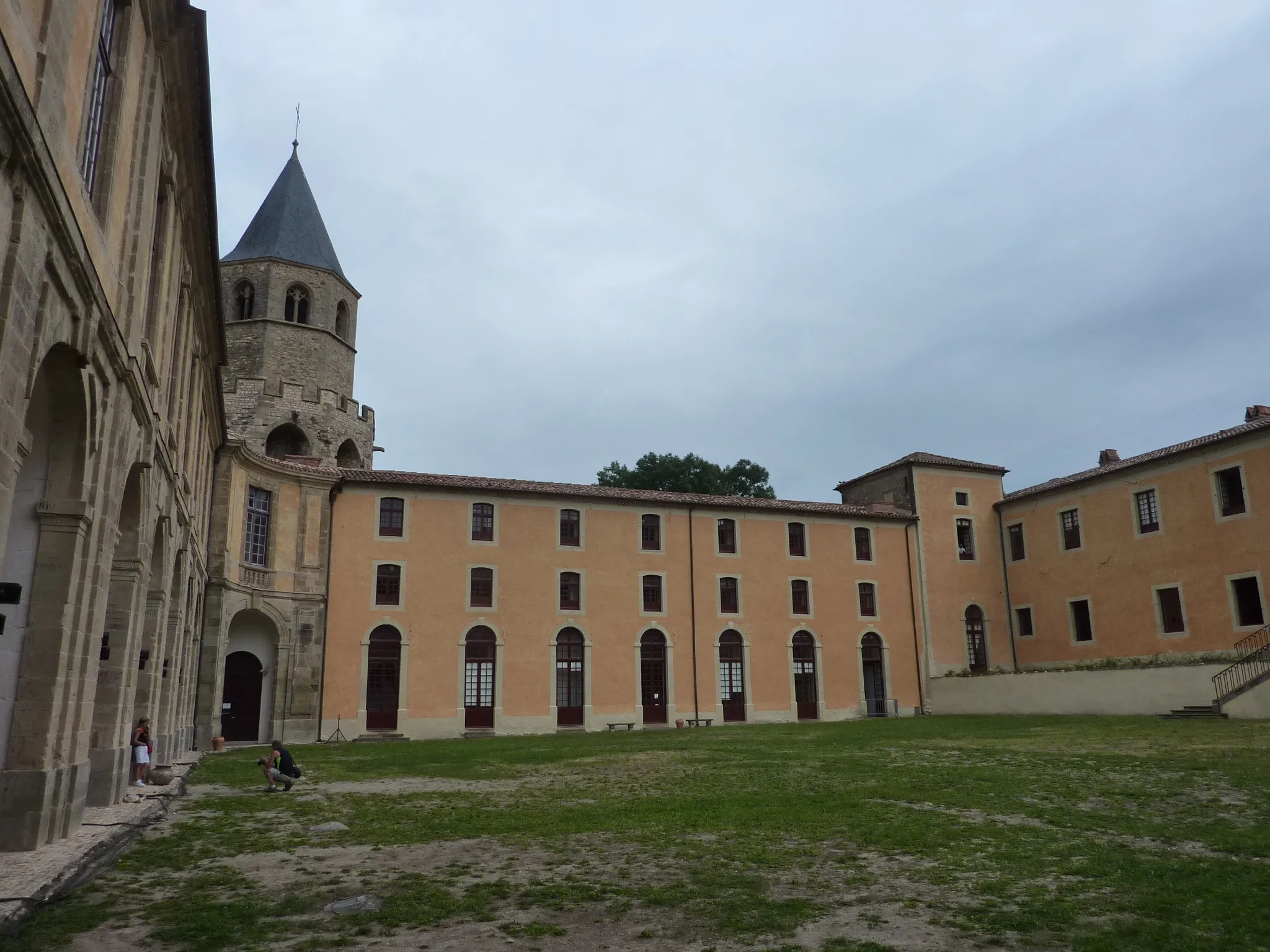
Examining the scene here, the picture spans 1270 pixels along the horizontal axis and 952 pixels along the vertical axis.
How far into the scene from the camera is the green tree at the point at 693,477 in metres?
58.3

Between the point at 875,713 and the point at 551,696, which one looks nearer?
the point at 551,696

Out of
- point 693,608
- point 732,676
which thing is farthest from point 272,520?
point 732,676

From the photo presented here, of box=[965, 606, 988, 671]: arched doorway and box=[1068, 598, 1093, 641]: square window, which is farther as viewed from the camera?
box=[965, 606, 988, 671]: arched doorway

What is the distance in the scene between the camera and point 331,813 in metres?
12.7

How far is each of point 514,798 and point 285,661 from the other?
19402mm

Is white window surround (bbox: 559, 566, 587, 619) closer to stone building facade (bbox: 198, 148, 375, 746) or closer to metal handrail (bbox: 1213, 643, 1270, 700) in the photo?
stone building facade (bbox: 198, 148, 375, 746)

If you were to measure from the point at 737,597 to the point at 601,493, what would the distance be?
23.6 feet

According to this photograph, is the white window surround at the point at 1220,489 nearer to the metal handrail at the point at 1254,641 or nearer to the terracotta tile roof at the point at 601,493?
the metal handrail at the point at 1254,641

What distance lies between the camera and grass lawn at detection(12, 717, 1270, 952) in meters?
6.46

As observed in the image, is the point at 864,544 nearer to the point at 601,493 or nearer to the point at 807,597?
the point at 807,597

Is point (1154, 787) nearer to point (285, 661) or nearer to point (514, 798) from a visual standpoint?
point (514, 798)

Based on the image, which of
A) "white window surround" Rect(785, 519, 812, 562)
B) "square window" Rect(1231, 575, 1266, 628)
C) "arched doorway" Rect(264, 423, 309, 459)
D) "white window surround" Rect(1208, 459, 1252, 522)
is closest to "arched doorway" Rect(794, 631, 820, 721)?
"white window surround" Rect(785, 519, 812, 562)

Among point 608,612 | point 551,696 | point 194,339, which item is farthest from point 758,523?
point 194,339

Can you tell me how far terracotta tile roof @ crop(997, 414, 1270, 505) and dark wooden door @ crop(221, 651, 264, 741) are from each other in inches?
1269
